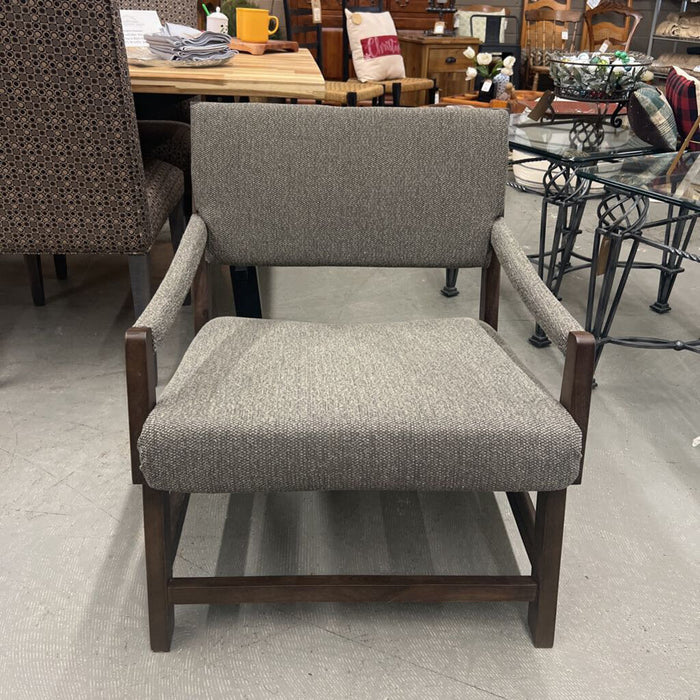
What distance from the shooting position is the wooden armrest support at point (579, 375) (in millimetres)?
1018

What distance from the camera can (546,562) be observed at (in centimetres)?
Answer: 113

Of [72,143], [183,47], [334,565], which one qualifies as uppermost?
[183,47]

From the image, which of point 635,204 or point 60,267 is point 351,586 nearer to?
point 635,204

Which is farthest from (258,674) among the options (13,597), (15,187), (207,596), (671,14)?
(671,14)

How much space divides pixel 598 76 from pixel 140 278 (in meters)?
1.45

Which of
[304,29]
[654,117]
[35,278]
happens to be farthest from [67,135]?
[304,29]

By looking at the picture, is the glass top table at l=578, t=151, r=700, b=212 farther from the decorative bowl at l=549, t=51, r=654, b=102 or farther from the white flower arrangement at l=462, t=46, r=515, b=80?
the white flower arrangement at l=462, t=46, r=515, b=80

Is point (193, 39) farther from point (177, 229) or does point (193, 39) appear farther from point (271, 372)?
point (271, 372)

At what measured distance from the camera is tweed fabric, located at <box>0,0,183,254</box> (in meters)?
1.46

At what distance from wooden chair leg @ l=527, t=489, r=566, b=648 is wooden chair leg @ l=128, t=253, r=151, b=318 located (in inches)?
43.0

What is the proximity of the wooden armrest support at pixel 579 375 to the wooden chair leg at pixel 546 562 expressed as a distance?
7 centimetres

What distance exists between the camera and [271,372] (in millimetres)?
1178

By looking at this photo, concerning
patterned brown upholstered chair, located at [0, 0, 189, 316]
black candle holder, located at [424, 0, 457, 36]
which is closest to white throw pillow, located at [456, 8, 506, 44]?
black candle holder, located at [424, 0, 457, 36]

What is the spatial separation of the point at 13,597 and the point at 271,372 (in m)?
0.59
